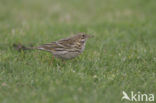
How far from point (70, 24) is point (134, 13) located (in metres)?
4.10

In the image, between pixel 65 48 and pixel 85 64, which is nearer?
pixel 65 48

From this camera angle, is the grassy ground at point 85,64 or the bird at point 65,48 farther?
the bird at point 65,48

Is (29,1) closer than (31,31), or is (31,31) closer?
(31,31)

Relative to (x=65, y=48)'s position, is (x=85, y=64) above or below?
below

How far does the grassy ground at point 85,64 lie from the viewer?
6723mm

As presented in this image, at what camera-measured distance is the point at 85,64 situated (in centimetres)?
852

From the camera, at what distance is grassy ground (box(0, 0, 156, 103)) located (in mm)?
6723

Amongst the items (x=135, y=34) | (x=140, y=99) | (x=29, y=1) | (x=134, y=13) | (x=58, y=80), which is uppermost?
(x=29, y=1)

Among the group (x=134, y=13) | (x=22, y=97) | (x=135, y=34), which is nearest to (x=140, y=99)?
(x=22, y=97)

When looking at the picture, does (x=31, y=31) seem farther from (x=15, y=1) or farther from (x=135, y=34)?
(x=15, y=1)

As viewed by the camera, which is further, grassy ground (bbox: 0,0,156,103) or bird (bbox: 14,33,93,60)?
bird (bbox: 14,33,93,60)

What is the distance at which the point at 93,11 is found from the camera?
17.0 meters

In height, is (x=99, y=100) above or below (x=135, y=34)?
below

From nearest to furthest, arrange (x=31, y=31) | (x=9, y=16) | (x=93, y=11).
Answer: (x=31, y=31) < (x=9, y=16) < (x=93, y=11)
